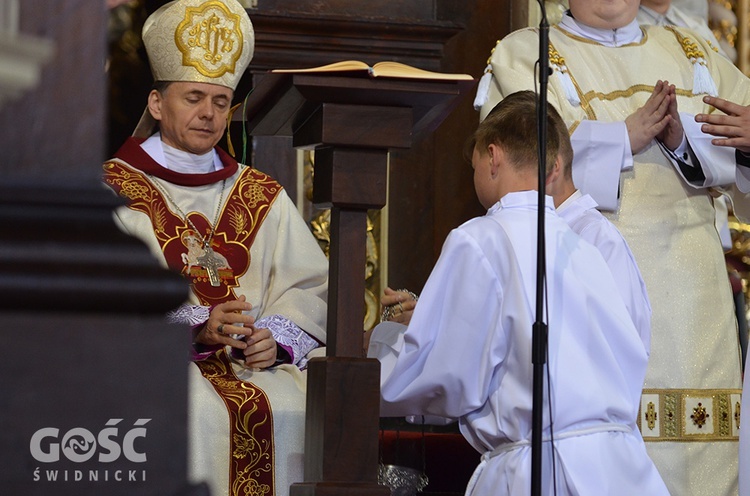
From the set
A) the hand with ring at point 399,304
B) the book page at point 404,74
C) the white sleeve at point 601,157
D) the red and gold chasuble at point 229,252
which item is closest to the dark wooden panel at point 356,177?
the book page at point 404,74

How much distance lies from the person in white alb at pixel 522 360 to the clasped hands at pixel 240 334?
0.71m

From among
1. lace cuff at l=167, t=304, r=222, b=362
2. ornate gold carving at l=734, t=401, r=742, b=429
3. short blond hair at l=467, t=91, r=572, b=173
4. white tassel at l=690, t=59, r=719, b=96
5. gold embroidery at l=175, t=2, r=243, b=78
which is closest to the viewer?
short blond hair at l=467, t=91, r=572, b=173

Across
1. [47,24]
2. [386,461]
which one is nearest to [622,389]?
[386,461]

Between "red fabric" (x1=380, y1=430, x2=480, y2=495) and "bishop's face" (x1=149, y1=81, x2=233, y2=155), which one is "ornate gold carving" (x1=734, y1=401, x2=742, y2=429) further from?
"bishop's face" (x1=149, y1=81, x2=233, y2=155)

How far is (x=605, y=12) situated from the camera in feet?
17.0

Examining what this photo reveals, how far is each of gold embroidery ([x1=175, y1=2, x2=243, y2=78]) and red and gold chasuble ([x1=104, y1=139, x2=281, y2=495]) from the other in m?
0.37

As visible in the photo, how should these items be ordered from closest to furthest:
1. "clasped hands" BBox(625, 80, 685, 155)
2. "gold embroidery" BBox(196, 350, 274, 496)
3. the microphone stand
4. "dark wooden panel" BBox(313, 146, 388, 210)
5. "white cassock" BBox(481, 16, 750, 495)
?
1. the microphone stand
2. "dark wooden panel" BBox(313, 146, 388, 210)
3. "gold embroidery" BBox(196, 350, 274, 496)
4. "clasped hands" BBox(625, 80, 685, 155)
5. "white cassock" BBox(481, 16, 750, 495)

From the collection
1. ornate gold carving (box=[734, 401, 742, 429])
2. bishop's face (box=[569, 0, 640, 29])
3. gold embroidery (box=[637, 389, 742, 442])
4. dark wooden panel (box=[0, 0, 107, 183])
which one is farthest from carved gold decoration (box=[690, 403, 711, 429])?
dark wooden panel (box=[0, 0, 107, 183])

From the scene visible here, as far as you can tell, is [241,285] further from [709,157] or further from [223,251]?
[709,157]

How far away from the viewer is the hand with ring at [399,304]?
407 centimetres

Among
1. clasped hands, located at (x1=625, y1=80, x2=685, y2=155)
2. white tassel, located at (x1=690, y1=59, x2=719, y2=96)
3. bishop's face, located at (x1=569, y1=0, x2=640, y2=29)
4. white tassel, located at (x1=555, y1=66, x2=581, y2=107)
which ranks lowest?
clasped hands, located at (x1=625, y1=80, x2=685, y2=155)

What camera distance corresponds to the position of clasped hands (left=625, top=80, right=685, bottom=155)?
15.5 feet

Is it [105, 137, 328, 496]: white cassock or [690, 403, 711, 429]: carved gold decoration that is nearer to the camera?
[105, 137, 328, 496]: white cassock

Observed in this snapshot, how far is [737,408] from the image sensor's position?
4941 millimetres
